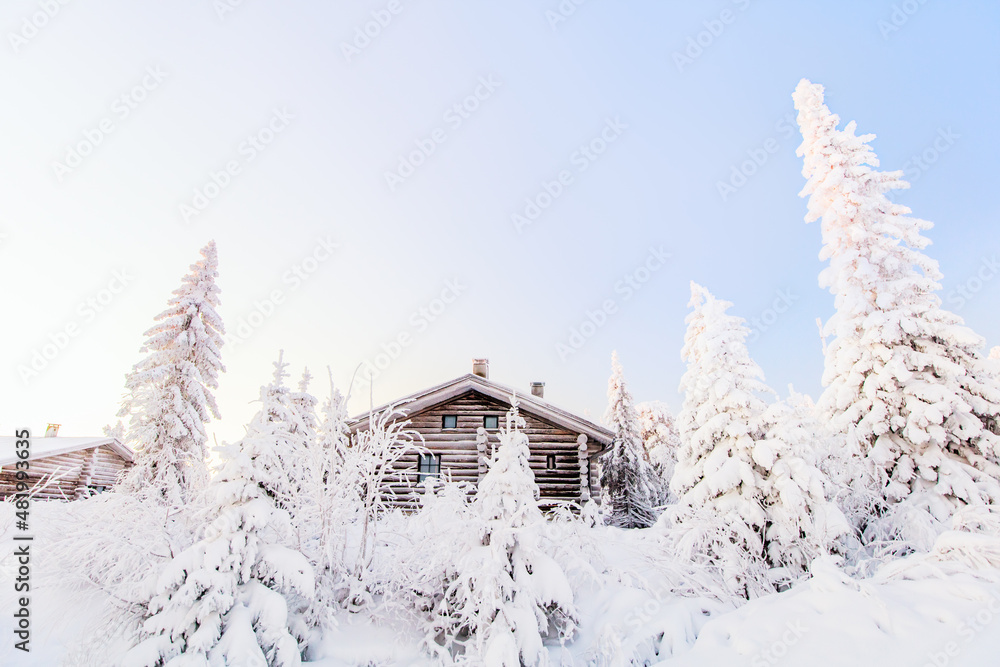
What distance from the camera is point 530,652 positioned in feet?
23.3

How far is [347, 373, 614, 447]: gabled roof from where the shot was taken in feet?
59.7

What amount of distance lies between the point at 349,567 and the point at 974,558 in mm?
9417

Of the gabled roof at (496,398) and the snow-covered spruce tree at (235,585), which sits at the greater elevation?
the gabled roof at (496,398)

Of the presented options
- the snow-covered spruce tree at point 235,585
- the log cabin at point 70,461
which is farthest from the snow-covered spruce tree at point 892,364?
the log cabin at point 70,461

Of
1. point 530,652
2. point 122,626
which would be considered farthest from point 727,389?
point 122,626

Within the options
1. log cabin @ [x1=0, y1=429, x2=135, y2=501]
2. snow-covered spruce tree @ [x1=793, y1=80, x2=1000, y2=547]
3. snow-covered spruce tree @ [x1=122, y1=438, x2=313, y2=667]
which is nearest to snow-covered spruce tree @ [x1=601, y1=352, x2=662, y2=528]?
snow-covered spruce tree @ [x1=793, y1=80, x2=1000, y2=547]

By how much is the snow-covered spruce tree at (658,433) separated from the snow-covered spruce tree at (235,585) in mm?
26402

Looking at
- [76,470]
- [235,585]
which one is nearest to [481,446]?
[235,585]

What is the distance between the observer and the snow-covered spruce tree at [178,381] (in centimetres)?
1916

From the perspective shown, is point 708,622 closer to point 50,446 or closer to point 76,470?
point 76,470

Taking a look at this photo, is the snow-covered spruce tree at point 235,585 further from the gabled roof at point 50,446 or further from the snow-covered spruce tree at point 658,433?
the snow-covered spruce tree at point 658,433

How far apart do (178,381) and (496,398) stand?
1362 cm

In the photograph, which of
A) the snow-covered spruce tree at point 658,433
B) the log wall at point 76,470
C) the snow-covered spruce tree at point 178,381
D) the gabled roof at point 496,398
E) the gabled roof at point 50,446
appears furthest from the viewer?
the snow-covered spruce tree at point 658,433

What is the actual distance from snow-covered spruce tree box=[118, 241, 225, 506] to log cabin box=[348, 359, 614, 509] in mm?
7452
